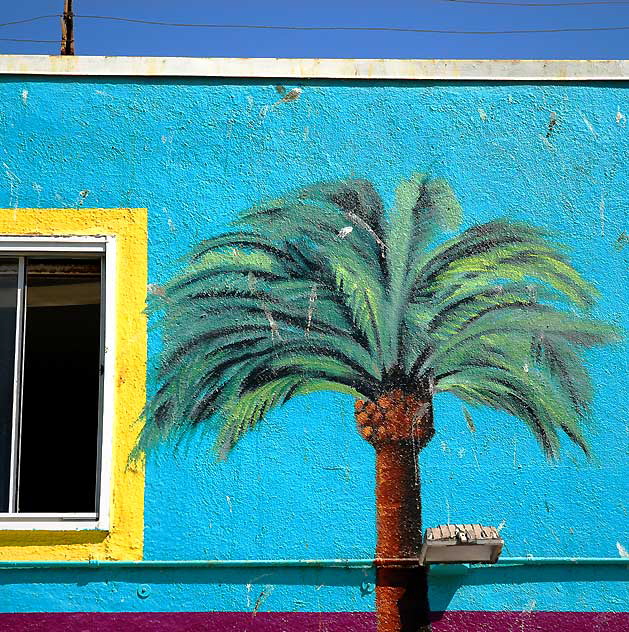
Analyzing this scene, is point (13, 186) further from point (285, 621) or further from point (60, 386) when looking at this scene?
point (285, 621)

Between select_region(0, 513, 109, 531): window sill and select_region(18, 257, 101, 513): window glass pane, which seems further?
select_region(18, 257, 101, 513): window glass pane

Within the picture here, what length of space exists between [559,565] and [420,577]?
75 centimetres

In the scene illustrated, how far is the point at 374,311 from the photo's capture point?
4.79 metres

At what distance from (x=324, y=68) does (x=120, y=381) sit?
212cm

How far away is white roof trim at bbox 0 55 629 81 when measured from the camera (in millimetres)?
4891

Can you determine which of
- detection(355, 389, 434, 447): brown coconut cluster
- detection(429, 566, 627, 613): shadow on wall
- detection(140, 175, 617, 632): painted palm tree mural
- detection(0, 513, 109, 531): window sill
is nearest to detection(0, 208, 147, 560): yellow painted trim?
detection(0, 513, 109, 531): window sill

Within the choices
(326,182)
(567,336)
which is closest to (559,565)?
(567,336)

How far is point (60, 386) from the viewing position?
4754 millimetres

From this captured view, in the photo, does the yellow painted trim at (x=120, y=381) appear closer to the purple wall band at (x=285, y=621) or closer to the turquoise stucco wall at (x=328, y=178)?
the turquoise stucco wall at (x=328, y=178)

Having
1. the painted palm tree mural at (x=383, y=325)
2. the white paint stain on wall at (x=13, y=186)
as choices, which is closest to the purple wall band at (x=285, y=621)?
the painted palm tree mural at (x=383, y=325)

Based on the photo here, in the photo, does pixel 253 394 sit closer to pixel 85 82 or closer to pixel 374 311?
pixel 374 311

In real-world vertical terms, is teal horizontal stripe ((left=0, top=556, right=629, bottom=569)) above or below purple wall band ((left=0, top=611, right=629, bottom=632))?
above

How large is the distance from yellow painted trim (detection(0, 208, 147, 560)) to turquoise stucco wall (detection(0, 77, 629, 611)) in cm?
8

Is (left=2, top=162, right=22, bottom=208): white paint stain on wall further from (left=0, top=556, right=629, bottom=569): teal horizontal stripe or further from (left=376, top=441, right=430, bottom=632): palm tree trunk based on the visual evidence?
(left=376, top=441, right=430, bottom=632): palm tree trunk
